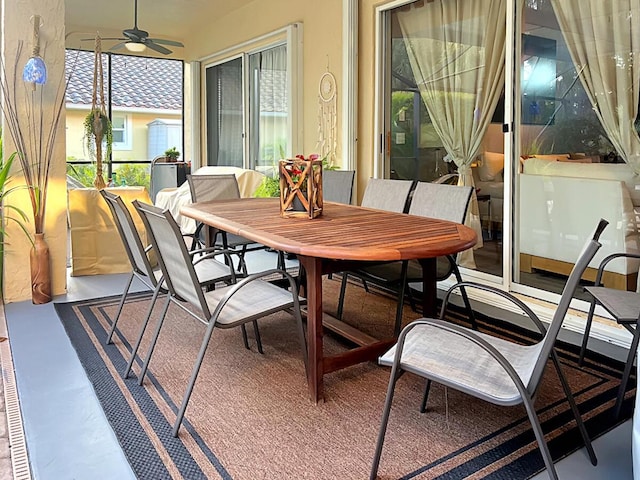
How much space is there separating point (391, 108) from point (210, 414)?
11.1ft

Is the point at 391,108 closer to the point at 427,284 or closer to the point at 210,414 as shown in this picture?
the point at 427,284

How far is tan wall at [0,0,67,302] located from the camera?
3.60 meters

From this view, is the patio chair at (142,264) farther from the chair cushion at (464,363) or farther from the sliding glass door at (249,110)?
the sliding glass door at (249,110)

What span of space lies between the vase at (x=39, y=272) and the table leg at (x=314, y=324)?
2345mm

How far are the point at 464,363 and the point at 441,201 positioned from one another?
1551 mm

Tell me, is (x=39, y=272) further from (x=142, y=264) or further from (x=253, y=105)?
(x=253, y=105)

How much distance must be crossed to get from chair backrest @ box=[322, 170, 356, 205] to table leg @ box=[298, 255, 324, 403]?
1.89 m

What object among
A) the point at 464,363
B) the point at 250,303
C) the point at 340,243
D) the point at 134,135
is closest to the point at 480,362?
the point at 464,363

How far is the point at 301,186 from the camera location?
2783 mm

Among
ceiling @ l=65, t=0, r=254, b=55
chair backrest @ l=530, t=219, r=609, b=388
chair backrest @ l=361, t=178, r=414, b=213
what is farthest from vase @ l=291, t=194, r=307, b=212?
ceiling @ l=65, t=0, r=254, b=55

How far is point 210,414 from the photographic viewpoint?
2.18 metres

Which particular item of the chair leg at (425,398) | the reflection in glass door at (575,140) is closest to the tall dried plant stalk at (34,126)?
the chair leg at (425,398)

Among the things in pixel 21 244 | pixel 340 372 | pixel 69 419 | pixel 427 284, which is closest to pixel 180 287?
pixel 69 419

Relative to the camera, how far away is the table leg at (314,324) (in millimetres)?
2215
